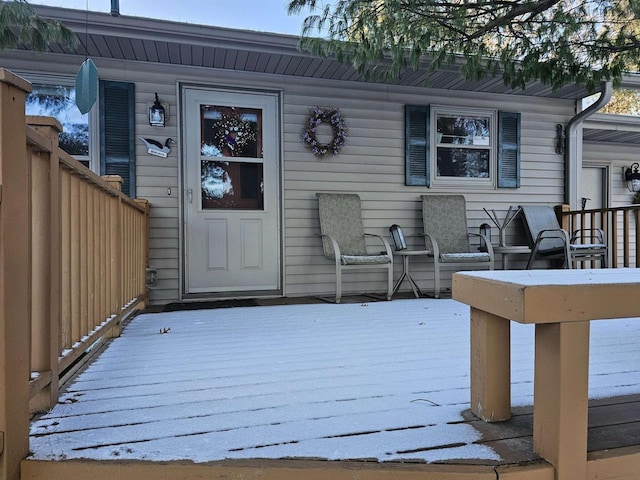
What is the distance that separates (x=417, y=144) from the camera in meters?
4.73

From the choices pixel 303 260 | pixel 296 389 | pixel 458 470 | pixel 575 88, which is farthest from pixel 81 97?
pixel 575 88

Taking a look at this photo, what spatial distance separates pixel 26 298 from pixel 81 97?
8.95ft

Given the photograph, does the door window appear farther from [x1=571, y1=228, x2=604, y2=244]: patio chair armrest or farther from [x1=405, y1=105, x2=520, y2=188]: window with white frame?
[x1=571, y1=228, x2=604, y2=244]: patio chair armrest

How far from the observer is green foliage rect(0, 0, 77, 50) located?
9.84 ft

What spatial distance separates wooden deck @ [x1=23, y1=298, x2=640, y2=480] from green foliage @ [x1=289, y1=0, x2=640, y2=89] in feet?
7.57

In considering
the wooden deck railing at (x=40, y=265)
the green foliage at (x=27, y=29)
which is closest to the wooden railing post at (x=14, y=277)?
the wooden deck railing at (x=40, y=265)

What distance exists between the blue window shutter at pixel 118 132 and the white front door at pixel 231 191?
1.61 feet

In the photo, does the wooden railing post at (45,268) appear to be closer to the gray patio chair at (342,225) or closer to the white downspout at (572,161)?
the gray patio chair at (342,225)

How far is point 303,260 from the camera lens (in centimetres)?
447

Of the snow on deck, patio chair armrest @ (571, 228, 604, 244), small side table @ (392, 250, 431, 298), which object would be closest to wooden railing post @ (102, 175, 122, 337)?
the snow on deck

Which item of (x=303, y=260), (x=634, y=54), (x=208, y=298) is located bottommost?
(x=208, y=298)

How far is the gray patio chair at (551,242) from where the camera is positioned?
451cm

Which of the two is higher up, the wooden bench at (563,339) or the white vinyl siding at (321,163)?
the white vinyl siding at (321,163)

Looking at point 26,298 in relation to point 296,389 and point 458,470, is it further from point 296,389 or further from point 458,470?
point 458,470
